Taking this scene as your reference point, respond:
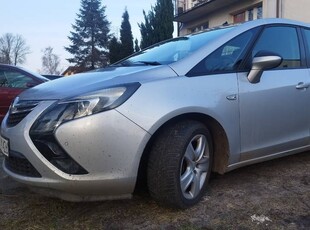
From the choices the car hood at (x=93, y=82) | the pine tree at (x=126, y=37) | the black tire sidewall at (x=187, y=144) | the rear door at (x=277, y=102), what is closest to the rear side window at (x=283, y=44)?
the rear door at (x=277, y=102)

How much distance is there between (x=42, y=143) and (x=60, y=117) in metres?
0.21

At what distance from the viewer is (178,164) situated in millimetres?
2854

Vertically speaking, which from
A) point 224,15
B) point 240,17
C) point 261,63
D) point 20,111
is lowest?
point 20,111

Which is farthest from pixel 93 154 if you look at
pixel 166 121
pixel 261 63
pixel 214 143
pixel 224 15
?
pixel 224 15

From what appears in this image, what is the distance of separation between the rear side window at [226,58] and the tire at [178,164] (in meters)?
0.45

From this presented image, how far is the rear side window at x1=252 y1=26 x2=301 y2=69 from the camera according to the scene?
3697 mm

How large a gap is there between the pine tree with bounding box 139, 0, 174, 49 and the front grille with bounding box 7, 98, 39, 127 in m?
18.3

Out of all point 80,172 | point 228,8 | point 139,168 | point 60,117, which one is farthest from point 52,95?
point 228,8

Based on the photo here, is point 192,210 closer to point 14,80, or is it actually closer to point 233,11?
point 14,80

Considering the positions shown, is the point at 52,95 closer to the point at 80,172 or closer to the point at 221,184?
the point at 80,172

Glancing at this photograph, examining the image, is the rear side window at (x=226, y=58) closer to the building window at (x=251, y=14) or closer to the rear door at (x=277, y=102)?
the rear door at (x=277, y=102)

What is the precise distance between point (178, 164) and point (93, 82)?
86 centimetres

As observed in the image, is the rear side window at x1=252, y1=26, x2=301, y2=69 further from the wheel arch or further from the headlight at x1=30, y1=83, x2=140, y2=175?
the headlight at x1=30, y1=83, x2=140, y2=175

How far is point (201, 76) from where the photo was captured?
3102 millimetres
